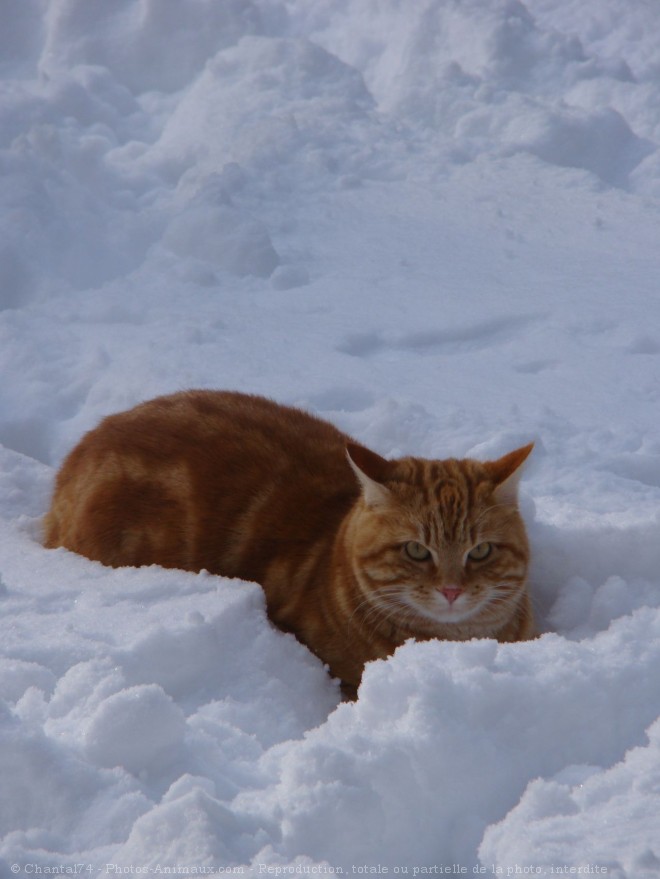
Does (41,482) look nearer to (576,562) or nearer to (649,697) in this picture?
(576,562)

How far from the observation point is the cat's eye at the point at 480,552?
9.58ft

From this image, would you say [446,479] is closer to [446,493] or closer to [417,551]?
[446,493]

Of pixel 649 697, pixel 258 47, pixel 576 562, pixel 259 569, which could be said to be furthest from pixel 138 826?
pixel 258 47

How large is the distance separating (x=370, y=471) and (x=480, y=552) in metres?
0.38

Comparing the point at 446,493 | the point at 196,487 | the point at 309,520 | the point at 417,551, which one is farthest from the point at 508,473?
the point at 196,487

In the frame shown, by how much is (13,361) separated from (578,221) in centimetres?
297

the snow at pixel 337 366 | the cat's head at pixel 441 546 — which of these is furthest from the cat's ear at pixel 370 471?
the snow at pixel 337 366

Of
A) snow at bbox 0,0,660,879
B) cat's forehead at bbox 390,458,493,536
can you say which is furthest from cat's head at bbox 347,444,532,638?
snow at bbox 0,0,660,879

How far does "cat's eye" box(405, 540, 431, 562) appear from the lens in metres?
2.94

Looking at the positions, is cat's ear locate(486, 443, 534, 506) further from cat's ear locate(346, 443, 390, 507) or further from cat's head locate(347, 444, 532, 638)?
cat's ear locate(346, 443, 390, 507)

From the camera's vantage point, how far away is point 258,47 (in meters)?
6.70

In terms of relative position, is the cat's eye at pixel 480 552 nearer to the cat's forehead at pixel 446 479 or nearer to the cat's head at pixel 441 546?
the cat's head at pixel 441 546

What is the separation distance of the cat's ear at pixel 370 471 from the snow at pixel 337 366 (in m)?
0.43

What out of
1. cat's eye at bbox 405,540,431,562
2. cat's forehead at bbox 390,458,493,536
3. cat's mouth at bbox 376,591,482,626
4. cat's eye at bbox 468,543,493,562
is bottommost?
cat's mouth at bbox 376,591,482,626
